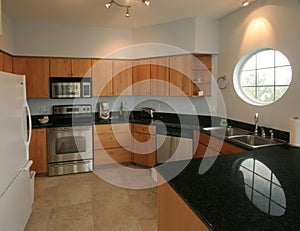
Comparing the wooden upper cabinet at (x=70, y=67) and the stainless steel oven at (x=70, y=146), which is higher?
the wooden upper cabinet at (x=70, y=67)

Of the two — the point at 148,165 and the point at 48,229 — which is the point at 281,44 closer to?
the point at 148,165

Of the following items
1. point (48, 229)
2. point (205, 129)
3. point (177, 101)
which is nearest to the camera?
point (48, 229)

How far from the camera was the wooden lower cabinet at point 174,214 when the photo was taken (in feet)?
3.92

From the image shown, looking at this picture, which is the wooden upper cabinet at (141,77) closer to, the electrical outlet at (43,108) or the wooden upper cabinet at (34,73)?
the wooden upper cabinet at (34,73)

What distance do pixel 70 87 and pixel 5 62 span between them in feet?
3.45

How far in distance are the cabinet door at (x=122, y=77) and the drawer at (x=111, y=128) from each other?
2.17 ft

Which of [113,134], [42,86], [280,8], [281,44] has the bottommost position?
[113,134]

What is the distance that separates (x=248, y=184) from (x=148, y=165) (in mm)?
2830

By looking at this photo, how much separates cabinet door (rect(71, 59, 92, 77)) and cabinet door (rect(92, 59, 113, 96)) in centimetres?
8

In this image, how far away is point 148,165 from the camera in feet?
13.5

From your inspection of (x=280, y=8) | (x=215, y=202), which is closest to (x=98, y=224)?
(x=215, y=202)

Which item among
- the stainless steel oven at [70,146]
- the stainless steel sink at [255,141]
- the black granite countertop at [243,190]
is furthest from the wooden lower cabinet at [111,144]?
the black granite countertop at [243,190]

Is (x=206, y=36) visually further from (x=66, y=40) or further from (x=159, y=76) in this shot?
(x=66, y=40)

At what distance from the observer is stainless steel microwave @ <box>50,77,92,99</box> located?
4.07 metres
